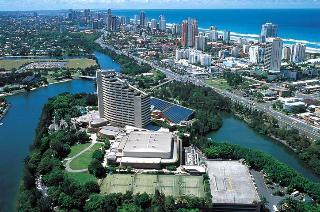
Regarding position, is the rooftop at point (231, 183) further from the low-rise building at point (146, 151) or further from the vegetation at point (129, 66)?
the vegetation at point (129, 66)

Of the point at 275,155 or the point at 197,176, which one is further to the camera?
the point at 275,155

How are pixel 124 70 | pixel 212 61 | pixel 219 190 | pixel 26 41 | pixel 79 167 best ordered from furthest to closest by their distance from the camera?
1. pixel 26 41
2. pixel 212 61
3. pixel 124 70
4. pixel 79 167
5. pixel 219 190

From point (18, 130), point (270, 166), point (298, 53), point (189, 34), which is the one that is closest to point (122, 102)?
point (18, 130)

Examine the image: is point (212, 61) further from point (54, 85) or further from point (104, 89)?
point (104, 89)

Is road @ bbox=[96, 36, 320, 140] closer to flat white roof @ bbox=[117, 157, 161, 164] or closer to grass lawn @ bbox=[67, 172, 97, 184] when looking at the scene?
flat white roof @ bbox=[117, 157, 161, 164]

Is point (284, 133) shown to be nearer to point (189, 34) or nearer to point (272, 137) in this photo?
point (272, 137)

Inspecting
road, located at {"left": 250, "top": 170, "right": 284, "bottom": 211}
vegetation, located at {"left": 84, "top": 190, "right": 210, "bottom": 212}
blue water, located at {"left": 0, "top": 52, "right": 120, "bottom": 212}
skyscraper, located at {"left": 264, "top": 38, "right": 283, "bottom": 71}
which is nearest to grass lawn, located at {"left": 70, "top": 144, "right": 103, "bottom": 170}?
blue water, located at {"left": 0, "top": 52, "right": 120, "bottom": 212}

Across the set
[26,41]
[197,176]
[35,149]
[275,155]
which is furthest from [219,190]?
[26,41]
